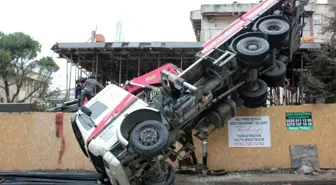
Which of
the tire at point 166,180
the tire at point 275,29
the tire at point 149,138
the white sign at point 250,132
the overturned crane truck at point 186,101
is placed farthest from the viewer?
the white sign at point 250,132

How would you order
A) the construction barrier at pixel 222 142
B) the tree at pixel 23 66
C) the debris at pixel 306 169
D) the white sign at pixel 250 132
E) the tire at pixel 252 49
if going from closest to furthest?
the tire at pixel 252 49
the debris at pixel 306 169
the construction barrier at pixel 222 142
the white sign at pixel 250 132
the tree at pixel 23 66

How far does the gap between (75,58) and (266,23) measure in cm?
1223

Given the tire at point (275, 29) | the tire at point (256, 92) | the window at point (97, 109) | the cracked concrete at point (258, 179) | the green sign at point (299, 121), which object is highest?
the tire at point (275, 29)

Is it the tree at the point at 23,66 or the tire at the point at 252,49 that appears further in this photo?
the tree at the point at 23,66

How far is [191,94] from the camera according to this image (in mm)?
7293

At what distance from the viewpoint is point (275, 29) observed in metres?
8.36

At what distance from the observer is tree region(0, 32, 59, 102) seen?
30.0 meters

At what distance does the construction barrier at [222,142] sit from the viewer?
10.6 m

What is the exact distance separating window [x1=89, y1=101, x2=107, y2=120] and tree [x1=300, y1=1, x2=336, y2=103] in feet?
23.0

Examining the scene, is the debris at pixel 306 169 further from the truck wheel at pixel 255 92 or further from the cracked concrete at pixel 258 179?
the truck wheel at pixel 255 92

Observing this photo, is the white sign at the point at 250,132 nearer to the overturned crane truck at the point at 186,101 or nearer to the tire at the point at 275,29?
the overturned crane truck at the point at 186,101

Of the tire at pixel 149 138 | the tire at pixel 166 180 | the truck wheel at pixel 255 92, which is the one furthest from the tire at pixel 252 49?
the tire at pixel 166 180

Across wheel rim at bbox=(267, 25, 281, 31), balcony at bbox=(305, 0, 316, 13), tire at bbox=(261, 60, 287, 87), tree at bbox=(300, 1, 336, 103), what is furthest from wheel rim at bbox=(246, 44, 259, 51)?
balcony at bbox=(305, 0, 316, 13)

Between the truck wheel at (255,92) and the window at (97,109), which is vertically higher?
the truck wheel at (255,92)
